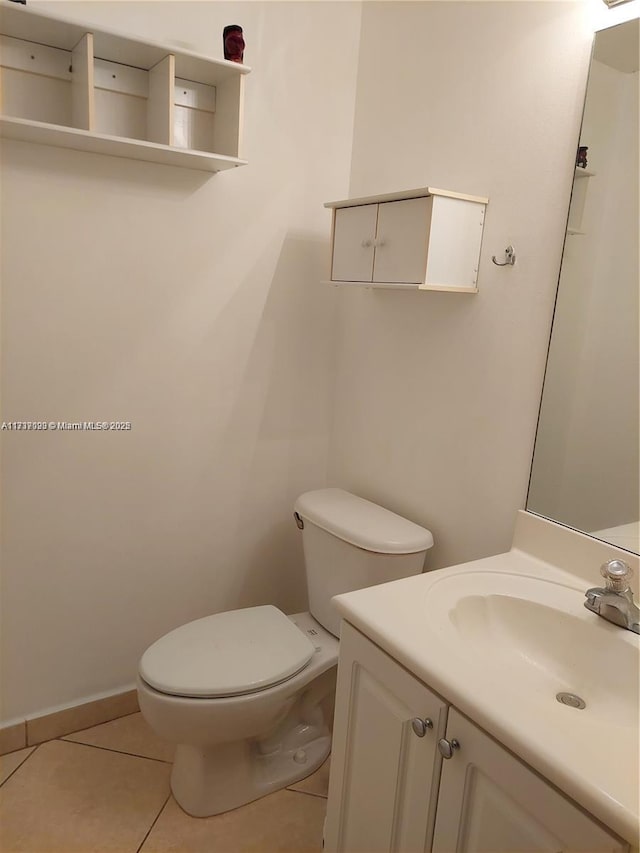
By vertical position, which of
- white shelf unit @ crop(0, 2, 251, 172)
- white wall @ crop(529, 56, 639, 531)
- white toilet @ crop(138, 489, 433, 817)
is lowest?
white toilet @ crop(138, 489, 433, 817)

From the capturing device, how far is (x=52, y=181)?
5.10 feet

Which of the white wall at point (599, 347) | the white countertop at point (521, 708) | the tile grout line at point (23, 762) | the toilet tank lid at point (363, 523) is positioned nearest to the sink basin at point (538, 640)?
the white countertop at point (521, 708)

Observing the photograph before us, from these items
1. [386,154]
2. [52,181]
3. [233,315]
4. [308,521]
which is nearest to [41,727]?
[308,521]

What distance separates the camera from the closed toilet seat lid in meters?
1.49

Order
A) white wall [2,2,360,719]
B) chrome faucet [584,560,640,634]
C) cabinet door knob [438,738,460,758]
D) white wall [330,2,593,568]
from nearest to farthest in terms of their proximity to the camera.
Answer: cabinet door knob [438,738,460,758] → chrome faucet [584,560,640,634] → white wall [330,2,593,568] → white wall [2,2,360,719]

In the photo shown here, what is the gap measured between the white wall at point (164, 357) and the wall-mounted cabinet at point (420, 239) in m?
0.40

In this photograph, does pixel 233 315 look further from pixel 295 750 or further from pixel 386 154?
pixel 295 750

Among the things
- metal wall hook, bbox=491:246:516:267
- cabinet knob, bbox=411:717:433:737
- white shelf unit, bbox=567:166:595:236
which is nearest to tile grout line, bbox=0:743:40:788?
cabinet knob, bbox=411:717:433:737

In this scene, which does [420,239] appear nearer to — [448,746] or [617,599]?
[617,599]

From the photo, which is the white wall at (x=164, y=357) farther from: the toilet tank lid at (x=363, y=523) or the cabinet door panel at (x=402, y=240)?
the cabinet door panel at (x=402, y=240)

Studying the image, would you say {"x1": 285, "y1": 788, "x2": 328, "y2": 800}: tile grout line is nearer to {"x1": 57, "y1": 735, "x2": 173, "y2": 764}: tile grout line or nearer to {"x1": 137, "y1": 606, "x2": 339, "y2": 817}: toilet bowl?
{"x1": 137, "y1": 606, "x2": 339, "y2": 817}: toilet bowl

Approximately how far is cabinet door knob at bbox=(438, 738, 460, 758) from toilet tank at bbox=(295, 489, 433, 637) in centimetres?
66

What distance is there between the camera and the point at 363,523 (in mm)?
1737

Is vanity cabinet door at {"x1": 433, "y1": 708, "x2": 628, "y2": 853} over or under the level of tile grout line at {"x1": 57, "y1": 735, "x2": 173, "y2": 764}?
over
